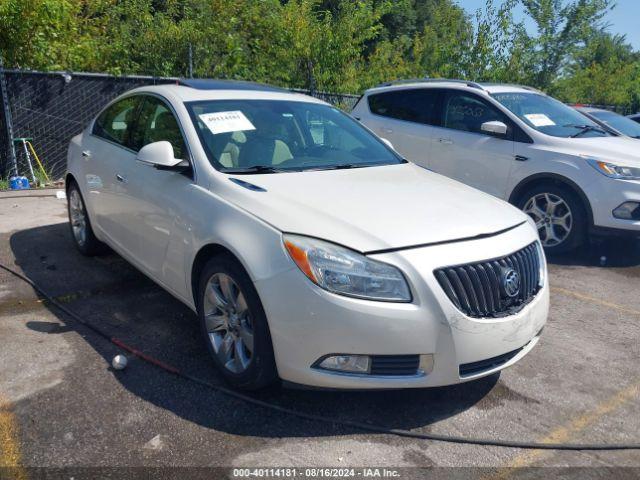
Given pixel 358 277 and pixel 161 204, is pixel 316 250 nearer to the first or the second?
pixel 358 277

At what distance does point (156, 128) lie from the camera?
13.7 ft

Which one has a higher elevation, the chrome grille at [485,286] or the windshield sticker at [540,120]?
the windshield sticker at [540,120]

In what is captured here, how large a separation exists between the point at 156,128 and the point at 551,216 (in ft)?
14.3

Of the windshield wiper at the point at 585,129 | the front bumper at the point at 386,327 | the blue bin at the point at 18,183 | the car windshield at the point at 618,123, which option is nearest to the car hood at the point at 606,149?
the windshield wiper at the point at 585,129

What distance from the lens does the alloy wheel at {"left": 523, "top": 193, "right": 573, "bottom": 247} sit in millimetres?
6242

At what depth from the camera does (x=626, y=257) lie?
654cm

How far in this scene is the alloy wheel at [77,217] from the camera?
213 inches

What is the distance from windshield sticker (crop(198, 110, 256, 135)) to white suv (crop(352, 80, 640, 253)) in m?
3.53

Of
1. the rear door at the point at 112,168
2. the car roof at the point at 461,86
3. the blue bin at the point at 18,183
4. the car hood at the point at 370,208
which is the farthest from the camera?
the blue bin at the point at 18,183

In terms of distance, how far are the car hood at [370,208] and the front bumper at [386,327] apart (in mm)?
Result: 148

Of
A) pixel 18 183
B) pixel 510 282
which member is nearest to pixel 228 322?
pixel 510 282

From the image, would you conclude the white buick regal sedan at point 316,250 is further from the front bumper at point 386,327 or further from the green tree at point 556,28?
the green tree at point 556,28

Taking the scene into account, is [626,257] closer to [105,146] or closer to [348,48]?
[105,146]

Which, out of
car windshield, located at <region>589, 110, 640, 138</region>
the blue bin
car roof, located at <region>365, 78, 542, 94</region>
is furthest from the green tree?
the blue bin
